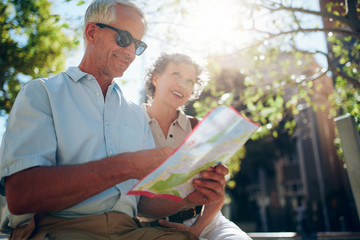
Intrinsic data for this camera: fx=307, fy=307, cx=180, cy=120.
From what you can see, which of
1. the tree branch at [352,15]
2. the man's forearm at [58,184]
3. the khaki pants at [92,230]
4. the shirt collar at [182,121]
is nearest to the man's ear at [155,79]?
the shirt collar at [182,121]

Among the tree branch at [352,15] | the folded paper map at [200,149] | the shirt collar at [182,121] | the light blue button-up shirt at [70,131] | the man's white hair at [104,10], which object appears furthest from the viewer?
the tree branch at [352,15]

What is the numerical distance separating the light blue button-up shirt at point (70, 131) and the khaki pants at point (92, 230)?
0.13 ft

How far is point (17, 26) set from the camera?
25.8 ft

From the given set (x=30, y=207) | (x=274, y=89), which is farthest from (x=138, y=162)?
(x=274, y=89)

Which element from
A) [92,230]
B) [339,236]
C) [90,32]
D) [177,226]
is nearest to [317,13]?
[339,236]

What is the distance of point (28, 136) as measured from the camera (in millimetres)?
1296

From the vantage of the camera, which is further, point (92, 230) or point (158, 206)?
point (158, 206)

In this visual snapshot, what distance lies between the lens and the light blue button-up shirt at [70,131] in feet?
4.23

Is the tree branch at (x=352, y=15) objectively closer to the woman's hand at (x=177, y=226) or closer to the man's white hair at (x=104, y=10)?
the man's white hair at (x=104, y=10)

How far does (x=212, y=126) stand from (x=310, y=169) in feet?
87.8

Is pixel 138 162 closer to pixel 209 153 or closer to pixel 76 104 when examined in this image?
pixel 209 153

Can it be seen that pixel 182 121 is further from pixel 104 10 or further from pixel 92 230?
pixel 92 230

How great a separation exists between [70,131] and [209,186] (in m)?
0.73

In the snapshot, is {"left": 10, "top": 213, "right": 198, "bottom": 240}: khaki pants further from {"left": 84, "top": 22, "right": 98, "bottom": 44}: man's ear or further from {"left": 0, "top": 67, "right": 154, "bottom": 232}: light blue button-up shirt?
{"left": 84, "top": 22, "right": 98, "bottom": 44}: man's ear
